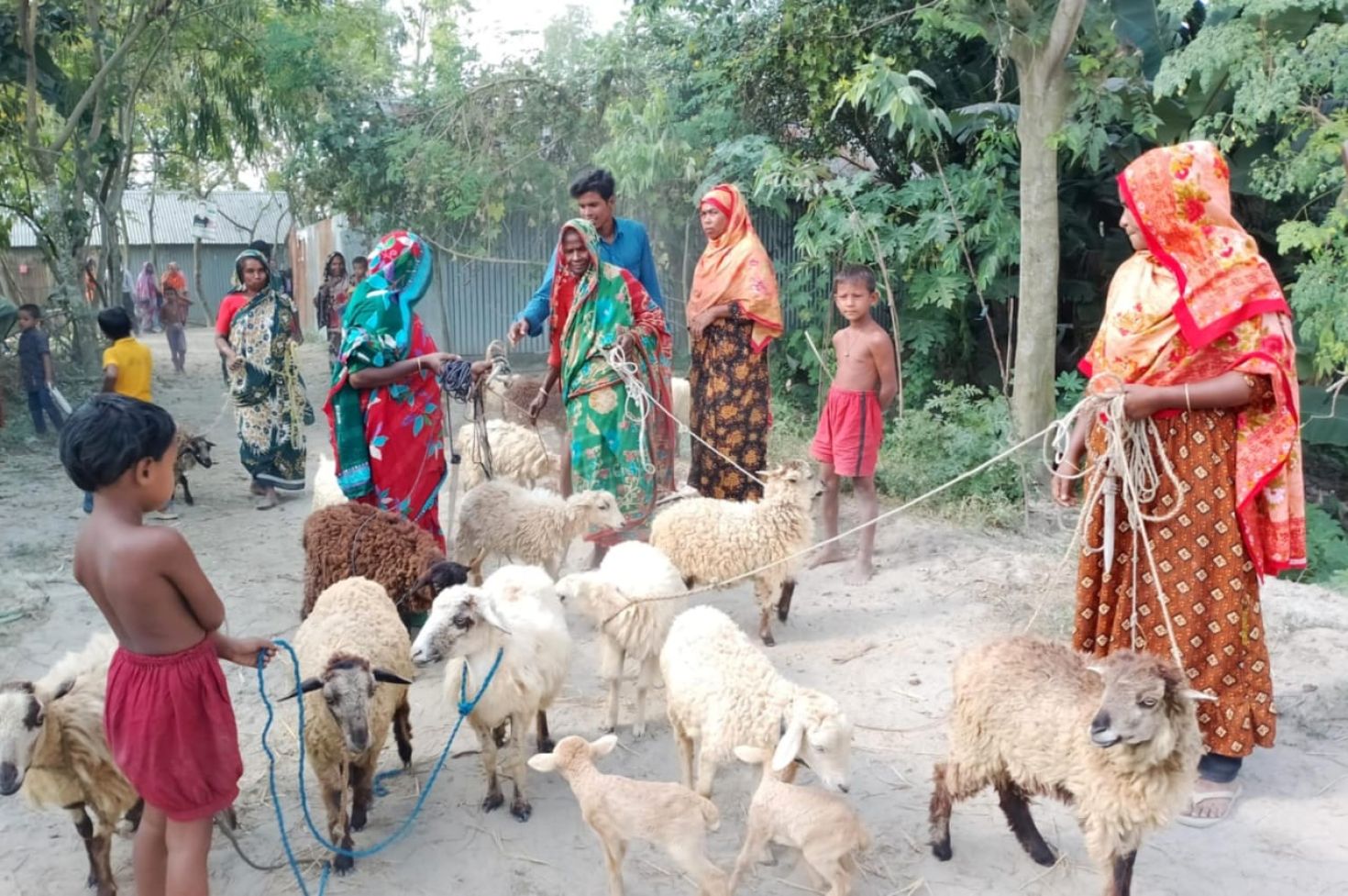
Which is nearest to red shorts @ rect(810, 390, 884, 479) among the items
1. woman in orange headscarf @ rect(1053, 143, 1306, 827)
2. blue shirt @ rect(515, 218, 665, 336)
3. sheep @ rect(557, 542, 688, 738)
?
blue shirt @ rect(515, 218, 665, 336)

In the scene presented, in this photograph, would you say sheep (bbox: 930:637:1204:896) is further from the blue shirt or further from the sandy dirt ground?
the blue shirt

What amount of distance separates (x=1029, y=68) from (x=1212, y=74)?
1439 millimetres

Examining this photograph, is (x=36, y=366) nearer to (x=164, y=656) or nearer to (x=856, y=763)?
(x=164, y=656)

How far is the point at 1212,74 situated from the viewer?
7953mm

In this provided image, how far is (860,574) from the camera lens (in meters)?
6.87

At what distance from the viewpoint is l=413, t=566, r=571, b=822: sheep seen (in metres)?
4.01

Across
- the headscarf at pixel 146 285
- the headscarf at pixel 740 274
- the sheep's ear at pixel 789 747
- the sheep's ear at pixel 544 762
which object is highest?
the headscarf at pixel 146 285

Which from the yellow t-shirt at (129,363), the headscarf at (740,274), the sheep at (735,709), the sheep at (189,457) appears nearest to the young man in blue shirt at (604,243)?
the headscarf at (740,274)

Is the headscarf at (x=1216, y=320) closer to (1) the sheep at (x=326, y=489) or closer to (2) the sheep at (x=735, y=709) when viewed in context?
(2) the sheep at (x=735, y=709)

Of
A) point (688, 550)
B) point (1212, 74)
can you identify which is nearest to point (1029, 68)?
point (1212, 74)

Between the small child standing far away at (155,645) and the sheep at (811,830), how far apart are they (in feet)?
5.74

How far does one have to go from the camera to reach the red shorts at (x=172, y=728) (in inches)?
112

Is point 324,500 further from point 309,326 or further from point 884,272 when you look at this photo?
point 309,326

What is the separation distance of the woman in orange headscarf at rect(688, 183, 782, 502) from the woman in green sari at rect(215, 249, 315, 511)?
3.76 m
